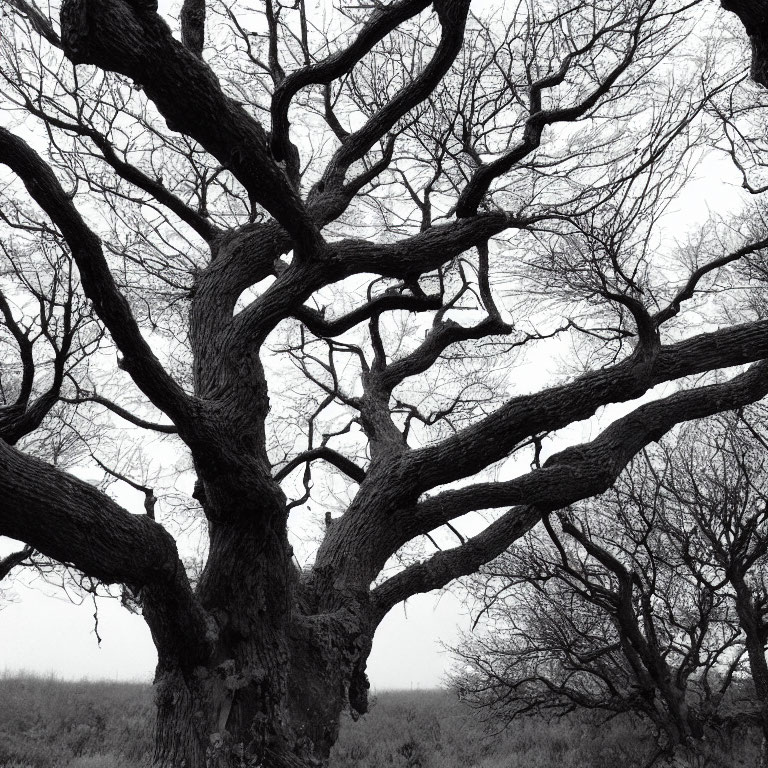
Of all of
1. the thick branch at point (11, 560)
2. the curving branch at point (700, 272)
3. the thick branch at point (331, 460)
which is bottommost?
the thick branch at point (11, 560)

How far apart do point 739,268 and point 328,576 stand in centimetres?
531

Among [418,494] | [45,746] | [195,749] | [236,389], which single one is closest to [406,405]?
[418,494]

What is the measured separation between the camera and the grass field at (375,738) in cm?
830

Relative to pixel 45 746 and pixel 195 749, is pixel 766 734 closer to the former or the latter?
pixel 195 749

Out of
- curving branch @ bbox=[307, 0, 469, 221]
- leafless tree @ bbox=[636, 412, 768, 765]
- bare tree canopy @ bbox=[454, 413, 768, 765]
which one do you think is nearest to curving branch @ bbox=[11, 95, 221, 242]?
curving branch @ bbox=[307, 0, 469, 221]

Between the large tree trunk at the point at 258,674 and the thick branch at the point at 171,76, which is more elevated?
the thick branch at the point at 171,76

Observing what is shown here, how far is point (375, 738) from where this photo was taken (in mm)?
10594

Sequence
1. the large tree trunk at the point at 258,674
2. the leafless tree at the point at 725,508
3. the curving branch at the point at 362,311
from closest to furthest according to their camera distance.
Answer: the large tree trunk at the point at 258,674
the curving branch at the point at 362,311
the leafless tree at the point at 725,508

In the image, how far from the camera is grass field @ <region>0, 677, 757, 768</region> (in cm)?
830

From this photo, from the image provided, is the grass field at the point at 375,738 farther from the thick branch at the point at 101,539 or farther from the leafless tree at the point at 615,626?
the thick branch at the point at 101,539

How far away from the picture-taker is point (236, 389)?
3.97 m

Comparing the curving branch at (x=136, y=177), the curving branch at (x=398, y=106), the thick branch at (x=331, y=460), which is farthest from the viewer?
the thick branch at (x=331, y=460)

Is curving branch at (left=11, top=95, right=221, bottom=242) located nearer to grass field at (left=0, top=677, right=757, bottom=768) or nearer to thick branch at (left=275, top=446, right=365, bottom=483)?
thick branch at (left=275, top=446, right=365, bottom=483)

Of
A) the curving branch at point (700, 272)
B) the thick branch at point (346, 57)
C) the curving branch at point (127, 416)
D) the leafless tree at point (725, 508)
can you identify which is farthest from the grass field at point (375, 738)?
the thick branch at point (346, 57)
